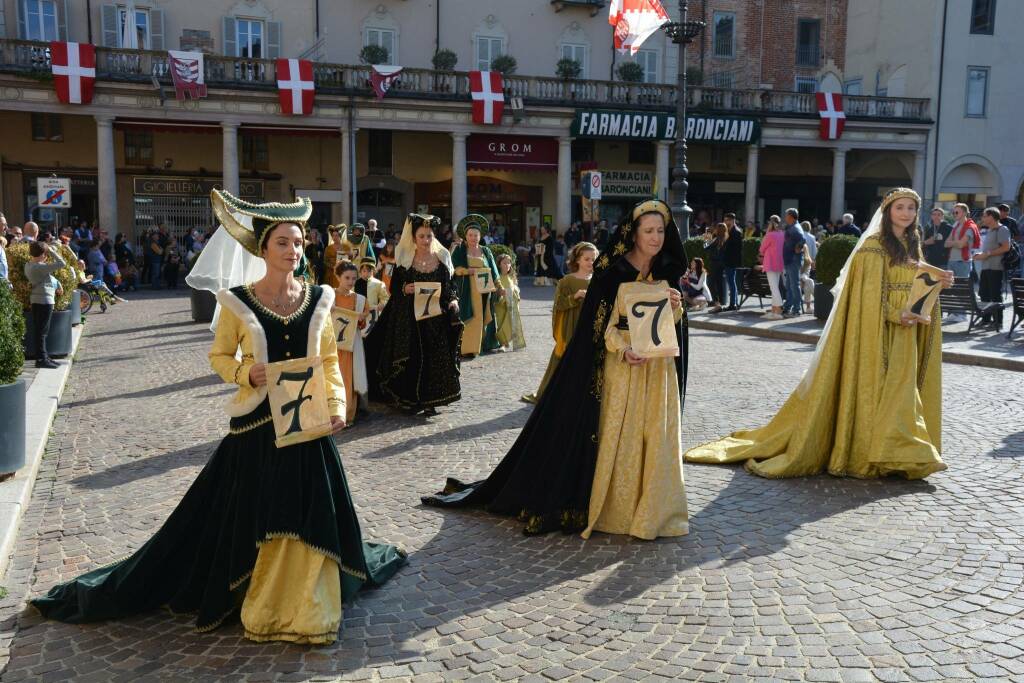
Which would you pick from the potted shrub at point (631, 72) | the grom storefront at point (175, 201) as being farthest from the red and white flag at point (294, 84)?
the potted shrub at point (631, 72)

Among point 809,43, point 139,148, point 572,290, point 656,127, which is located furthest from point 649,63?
point 572,290

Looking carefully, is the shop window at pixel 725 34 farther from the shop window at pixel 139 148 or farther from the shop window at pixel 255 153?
the shop window at pixel 139 148

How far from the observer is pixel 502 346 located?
1275 centimetres

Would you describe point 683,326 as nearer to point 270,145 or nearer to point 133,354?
point 133,354

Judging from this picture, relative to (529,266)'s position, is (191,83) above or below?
above

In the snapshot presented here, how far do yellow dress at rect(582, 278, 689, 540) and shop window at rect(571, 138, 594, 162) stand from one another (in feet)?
93.6

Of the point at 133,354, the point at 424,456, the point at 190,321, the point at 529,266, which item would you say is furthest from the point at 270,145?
the point at 424,456

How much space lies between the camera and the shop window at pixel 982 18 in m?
32.9

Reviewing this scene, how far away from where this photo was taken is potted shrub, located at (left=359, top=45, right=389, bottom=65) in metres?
28.5

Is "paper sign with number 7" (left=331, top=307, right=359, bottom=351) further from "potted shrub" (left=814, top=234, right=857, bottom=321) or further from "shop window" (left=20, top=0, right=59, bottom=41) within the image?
"shop window" (left=20, top=0, right=59, bottom=41)

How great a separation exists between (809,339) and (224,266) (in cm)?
1048

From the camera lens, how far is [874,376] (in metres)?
6.12

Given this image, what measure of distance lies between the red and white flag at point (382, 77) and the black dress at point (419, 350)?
63.2ft

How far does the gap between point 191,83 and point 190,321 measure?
11130mm
